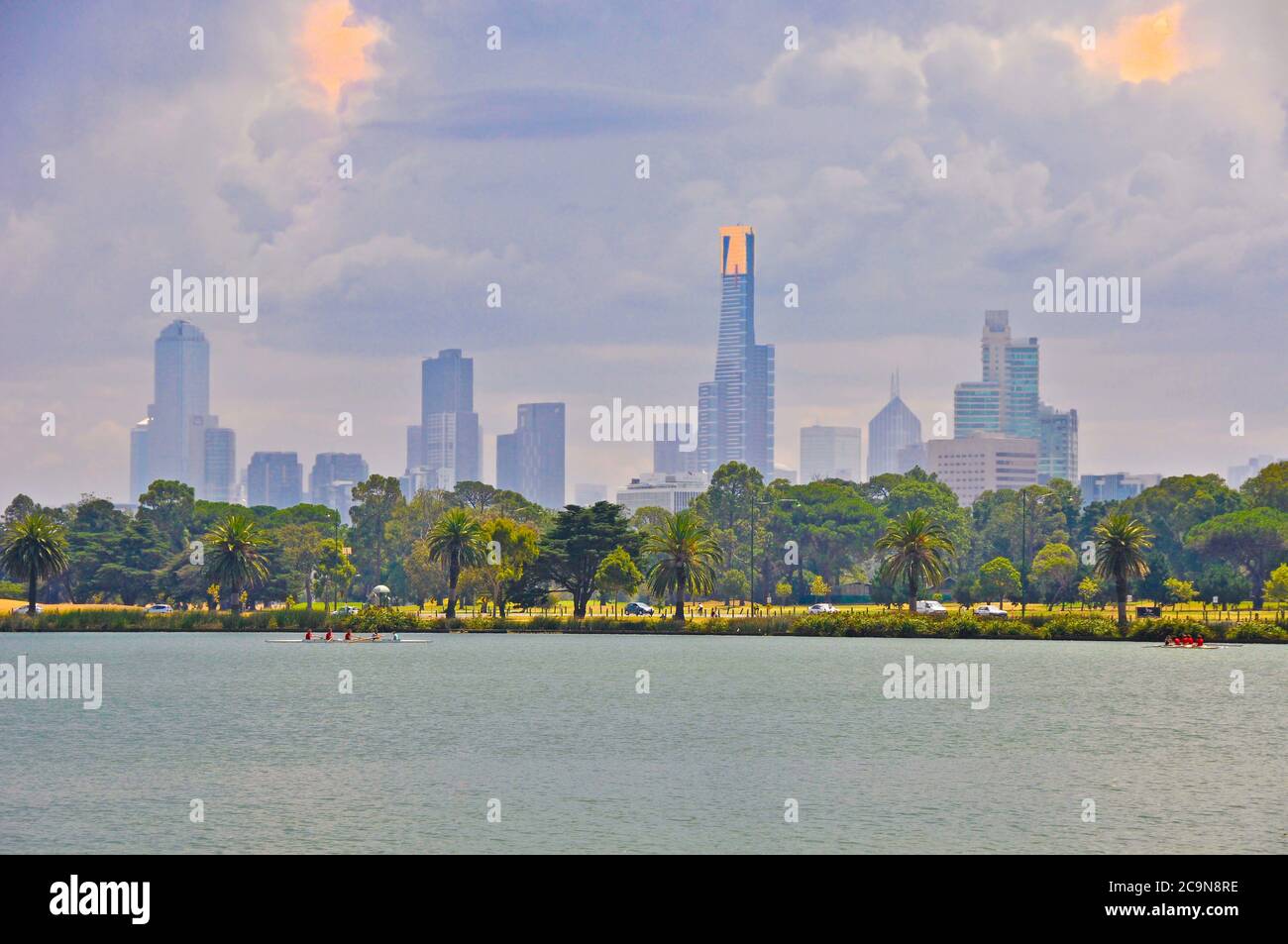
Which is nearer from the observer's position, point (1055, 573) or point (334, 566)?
point (1055, 573)

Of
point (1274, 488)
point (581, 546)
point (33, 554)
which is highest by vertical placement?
point (1274, 488)

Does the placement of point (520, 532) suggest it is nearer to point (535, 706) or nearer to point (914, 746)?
point (535, 706)

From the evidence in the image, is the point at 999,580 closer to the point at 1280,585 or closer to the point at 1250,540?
the point at 1250,540

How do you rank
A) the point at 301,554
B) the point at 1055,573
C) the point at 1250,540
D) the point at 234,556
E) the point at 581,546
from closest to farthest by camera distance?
the point at 234,556, the point at 581,546, the point at 1055,573, the point at 1250,540, the point at 301,554

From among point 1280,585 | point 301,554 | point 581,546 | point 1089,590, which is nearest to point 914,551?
point 581,546

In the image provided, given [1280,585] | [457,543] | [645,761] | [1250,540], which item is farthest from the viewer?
[1250,540]

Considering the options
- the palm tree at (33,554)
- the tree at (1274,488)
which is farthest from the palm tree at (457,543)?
the tree at (1274,488)

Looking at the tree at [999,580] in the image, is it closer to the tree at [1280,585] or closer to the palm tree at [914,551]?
the tree at [1280,585]
